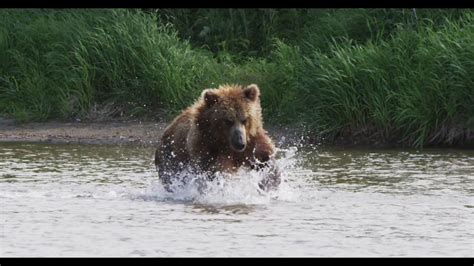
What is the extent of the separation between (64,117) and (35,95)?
447 millimetres

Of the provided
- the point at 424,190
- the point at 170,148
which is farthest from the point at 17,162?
the point at 424,190

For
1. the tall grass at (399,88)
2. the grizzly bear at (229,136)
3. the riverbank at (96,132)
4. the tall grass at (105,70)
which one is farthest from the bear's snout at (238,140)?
the tall grass at (105,70)

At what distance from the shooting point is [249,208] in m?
9.27

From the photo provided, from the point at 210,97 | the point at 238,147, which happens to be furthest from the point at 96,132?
the point at 238,147

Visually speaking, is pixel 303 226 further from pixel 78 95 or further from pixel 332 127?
pixel 78 95

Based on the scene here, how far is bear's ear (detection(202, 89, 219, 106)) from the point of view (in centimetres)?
949

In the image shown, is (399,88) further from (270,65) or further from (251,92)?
(251,92)

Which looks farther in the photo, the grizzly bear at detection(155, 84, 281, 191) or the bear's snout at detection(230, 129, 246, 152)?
the grizzly bear at detection(155, 84, 281, 191)

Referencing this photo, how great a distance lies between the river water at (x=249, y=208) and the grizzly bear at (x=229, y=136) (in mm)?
122

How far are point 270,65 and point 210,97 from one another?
194 inches

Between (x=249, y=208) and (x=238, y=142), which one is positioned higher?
(x=238, y=142)

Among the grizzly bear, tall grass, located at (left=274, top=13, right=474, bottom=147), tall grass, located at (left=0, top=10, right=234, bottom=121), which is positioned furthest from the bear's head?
tall grass, located at (left=0, top=10, right=234, bottom=121)

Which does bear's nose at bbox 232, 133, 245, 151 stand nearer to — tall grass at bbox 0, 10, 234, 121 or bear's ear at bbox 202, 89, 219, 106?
bear's ear at bbox 202, 89, 219, 106

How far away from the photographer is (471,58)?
12625 mm
